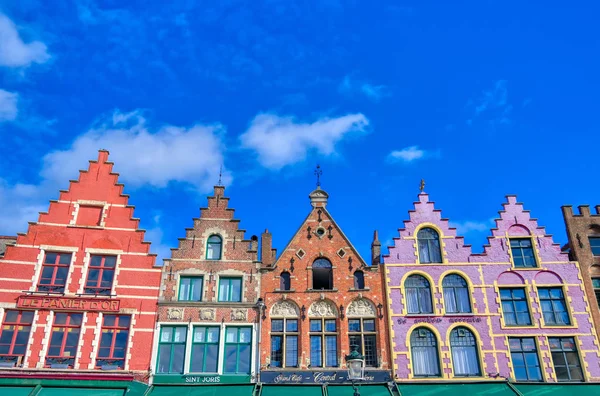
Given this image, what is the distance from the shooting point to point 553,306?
72.7ft

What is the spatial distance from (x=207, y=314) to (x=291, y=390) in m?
4.62

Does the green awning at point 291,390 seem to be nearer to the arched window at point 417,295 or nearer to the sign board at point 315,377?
the sign board at point 315,377

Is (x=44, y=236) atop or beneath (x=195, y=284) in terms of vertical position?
atop

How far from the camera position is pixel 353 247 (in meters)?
23.4

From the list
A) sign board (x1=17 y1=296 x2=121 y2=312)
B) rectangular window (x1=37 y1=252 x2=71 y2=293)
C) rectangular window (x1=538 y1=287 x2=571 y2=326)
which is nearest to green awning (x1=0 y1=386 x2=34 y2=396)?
sign board (x1=17 y1=296 x2=121 y2=312)

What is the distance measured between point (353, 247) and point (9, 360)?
565 inches

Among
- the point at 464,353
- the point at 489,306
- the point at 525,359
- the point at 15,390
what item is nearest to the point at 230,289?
the point at 15,390

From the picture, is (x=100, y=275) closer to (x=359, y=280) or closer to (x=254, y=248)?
(x=254, y=248)

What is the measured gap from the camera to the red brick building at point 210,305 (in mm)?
20891

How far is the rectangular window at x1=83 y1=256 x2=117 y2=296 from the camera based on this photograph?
21.8 metres

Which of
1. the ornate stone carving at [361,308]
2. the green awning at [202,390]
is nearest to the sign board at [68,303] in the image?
the green awning at [202,390]

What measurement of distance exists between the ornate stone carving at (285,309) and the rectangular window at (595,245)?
13237mm

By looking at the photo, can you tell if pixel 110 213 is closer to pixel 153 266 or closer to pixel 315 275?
pixel 153 266

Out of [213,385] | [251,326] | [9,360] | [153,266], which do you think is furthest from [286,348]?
[9,360]
